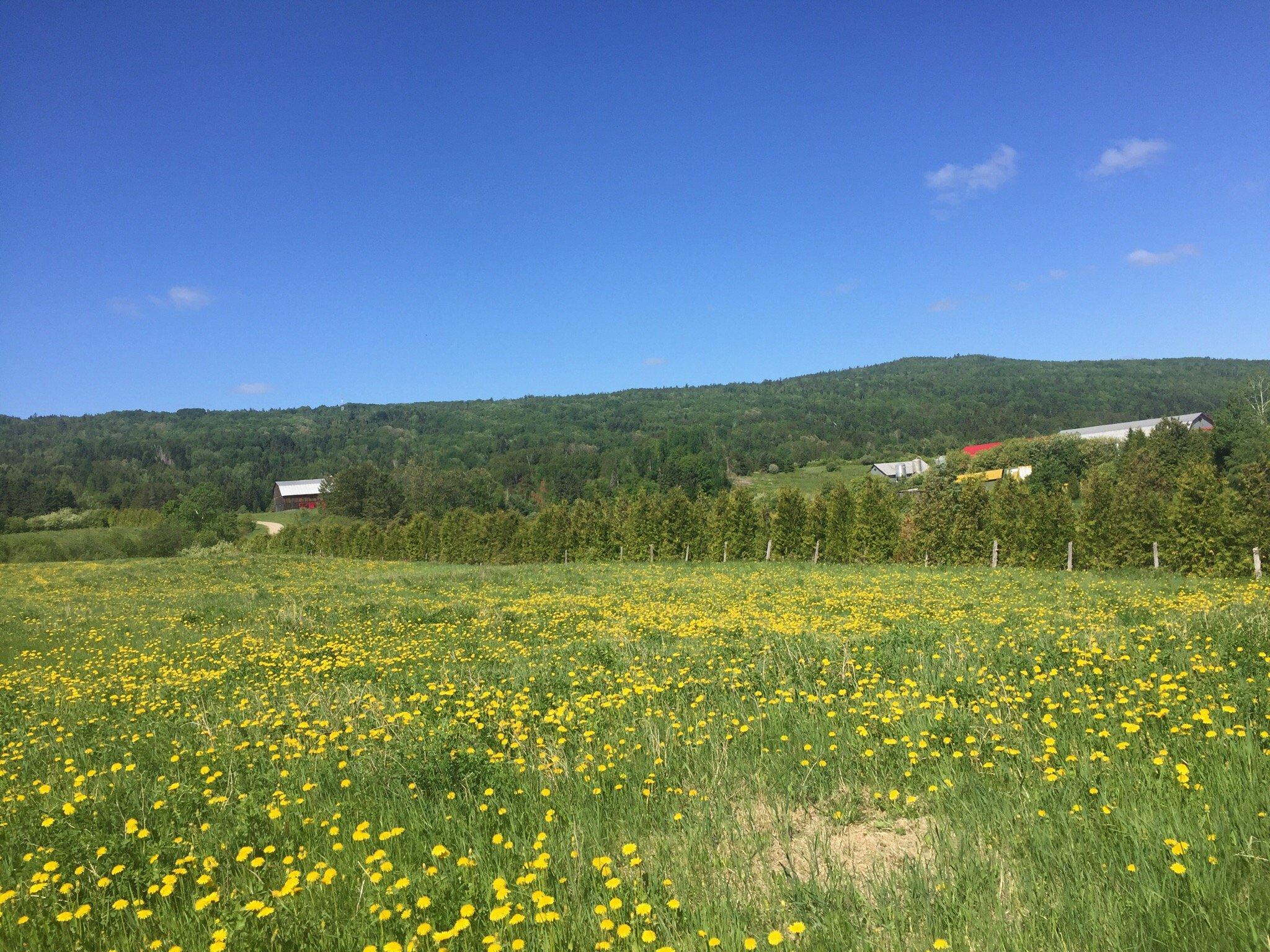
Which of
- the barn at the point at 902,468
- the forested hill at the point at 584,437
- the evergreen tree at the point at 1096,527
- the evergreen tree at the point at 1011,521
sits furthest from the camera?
the forested hill at the point at 584,437

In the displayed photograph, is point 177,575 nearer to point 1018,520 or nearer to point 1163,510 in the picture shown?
point 1018,520

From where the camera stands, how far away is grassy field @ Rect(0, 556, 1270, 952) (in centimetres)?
322

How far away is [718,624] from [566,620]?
164 inches

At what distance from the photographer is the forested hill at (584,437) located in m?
119

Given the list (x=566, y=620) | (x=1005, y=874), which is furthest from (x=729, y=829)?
(x=566, y=620)

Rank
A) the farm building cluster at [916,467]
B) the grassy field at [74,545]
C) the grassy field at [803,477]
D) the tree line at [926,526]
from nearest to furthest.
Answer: the tree line at [926,526] < the grassy field at [74,545] < the farm building cluster at [916,467] < the grassy field at [803,477]

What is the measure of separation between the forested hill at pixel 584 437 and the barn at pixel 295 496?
6266mm

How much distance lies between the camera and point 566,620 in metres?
15.2

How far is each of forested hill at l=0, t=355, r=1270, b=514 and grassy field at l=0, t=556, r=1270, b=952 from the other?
89150mm

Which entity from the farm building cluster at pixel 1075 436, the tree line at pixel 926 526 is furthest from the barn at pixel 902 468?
the tree line at pixel 926 526

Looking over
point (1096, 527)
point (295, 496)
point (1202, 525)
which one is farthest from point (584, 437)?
point (1202, 525)

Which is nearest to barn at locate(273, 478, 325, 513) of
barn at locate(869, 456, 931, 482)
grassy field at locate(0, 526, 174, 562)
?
grassy field at locate(0, 526, 174, 562)

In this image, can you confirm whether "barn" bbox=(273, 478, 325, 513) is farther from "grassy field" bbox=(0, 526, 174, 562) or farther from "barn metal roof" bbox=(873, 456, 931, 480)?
"barn metal roof" bbox=(873, 456, 931, 480)

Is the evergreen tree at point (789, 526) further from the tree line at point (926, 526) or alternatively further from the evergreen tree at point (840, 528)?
the evergreen tree at point (840, 528)
